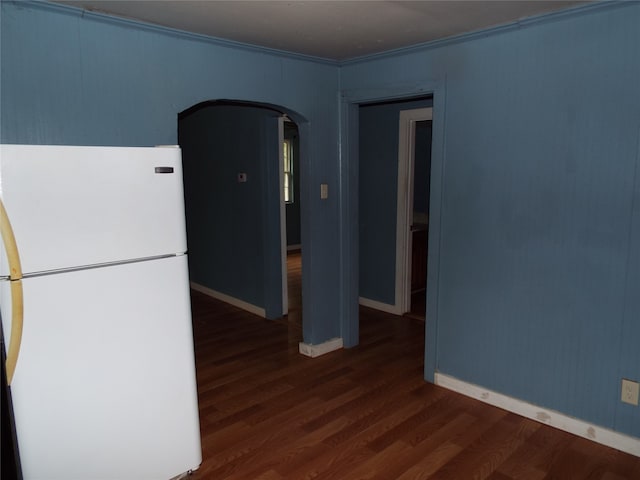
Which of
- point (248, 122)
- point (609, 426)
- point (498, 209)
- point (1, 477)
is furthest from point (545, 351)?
point (248, 122)

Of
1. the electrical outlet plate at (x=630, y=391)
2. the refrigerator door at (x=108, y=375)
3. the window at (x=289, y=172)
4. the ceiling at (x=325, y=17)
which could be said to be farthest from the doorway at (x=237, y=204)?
the window at (x=289, y=172)

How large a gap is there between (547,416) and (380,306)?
2.39 metres

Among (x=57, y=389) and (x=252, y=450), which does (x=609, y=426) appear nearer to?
(x=252, y=450)

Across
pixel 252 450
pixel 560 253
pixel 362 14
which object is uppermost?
pixel 362 14

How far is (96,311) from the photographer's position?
190 cm

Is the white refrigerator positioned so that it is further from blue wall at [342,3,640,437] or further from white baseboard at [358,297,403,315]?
white baseboard at [358,297,403,315]

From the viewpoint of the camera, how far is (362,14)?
245cm

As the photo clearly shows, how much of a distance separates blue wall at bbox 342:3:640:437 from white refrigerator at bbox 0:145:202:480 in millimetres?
1784

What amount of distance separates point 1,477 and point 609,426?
2830 millimetres

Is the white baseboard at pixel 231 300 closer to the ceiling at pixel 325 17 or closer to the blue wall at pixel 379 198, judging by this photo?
the blue wall at pixel 379 198

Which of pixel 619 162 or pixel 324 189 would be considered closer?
pixel 619 162

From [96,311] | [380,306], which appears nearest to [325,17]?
[96,311]

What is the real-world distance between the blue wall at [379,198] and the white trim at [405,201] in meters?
0.06

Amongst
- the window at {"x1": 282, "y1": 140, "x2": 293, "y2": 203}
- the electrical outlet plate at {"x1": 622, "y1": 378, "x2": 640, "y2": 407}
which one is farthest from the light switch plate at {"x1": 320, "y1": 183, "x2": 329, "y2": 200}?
the window at {"x1": 282, "y1": 140, "x2": 293, "y2": 203}
